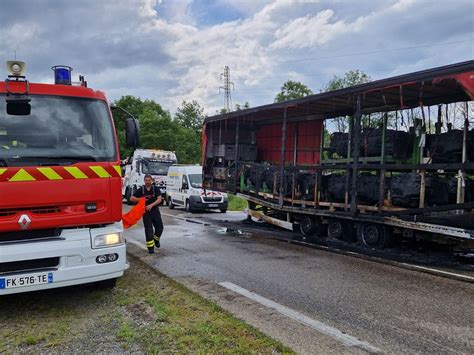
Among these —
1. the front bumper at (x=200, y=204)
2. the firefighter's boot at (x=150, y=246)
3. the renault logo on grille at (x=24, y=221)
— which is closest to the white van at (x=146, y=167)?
the front bumper at (x=200, y=204)

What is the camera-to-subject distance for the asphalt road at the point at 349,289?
158 inches

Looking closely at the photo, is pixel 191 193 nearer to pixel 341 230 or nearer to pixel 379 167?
pixel 341 230

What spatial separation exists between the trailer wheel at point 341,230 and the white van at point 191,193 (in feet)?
24.6

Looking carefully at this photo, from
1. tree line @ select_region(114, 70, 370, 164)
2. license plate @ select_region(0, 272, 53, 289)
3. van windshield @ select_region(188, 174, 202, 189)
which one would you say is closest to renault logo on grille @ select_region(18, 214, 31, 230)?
license plate @ select_region(0, 272, 53, 289)

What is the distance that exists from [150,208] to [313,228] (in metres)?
4.24

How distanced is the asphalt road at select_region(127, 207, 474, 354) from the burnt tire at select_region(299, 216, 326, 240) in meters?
1.38

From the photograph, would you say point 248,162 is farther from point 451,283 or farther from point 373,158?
point 451,283

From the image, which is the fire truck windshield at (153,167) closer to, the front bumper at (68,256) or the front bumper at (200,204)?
the front bumper at (200,204)

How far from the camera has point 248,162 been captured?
41.0 feet

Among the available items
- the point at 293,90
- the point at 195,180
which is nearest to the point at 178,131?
the point at 293,90

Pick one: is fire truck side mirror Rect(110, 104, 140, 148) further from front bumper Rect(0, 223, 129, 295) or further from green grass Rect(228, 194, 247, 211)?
green grass Rect(228, 194, 247, 211)

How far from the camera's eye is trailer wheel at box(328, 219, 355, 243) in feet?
31.1

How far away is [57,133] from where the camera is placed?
479cm

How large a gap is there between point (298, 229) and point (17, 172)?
8.10 meters
